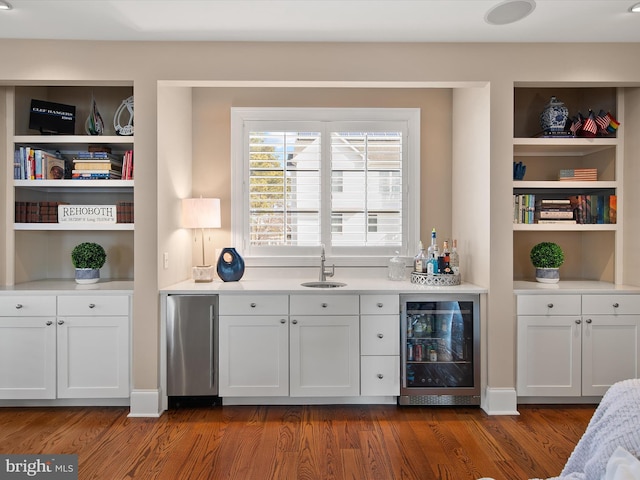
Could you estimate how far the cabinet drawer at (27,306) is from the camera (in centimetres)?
316

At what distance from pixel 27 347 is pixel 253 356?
1.54m

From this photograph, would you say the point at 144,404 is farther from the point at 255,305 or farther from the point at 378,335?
the point at 378,335

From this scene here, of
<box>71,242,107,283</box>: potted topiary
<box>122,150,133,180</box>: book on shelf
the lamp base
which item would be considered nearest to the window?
the lamp base

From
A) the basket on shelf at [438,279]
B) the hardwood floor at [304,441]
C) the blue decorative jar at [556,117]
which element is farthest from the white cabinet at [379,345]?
the blue decorative jar at [556,117]

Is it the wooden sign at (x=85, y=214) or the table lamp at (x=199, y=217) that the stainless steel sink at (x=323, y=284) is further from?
the wooden sign at (x=85, y=214)

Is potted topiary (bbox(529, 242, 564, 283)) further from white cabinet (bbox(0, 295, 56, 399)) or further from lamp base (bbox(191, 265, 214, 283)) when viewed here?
white cabinet (bbox(0, 295, 56, 399))

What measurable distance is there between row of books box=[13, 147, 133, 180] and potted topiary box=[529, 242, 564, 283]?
3122 mm

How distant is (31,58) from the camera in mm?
3127

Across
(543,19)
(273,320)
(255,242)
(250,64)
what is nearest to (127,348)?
(273,320)

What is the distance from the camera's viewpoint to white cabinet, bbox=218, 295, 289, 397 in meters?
3.24

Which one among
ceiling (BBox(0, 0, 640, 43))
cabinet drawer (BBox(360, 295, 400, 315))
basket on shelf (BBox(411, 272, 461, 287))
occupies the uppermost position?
ceiling (BBox(0, 0, 640, 43))

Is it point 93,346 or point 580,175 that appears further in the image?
point 580,175

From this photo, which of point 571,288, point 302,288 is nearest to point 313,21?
point 302,288

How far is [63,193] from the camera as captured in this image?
12.4 ft
